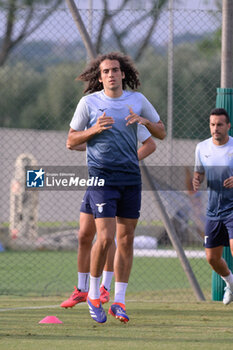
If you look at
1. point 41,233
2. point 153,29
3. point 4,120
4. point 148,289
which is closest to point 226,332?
point 148,289

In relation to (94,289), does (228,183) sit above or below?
above

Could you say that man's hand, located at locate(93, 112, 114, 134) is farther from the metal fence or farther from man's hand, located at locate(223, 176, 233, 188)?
the metal fence

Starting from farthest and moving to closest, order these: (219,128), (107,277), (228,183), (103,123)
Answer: (219,128), (107,277), (228,183), (103,123)

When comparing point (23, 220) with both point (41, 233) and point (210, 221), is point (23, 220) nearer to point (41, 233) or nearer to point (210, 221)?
point (41, 233)

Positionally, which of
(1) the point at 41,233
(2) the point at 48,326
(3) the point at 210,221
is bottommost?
(1) the point at 41,233

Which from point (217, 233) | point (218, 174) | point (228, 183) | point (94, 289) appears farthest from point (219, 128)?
point (94, 289)

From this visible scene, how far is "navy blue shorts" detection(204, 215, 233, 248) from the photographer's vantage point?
6.80 m

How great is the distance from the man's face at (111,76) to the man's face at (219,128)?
1.24m

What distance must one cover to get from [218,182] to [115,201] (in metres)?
1.37

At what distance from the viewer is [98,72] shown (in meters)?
6.09

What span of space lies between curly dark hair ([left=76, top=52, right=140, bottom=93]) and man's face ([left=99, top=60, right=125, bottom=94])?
0.27 feet

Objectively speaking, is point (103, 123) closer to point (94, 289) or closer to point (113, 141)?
point (113, 141)

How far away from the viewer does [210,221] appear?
270 inches

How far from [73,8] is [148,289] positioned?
12.9ft
